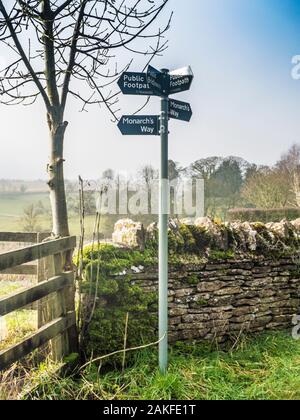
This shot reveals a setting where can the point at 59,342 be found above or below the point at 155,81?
below

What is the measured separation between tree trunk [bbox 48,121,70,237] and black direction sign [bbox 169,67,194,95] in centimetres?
125

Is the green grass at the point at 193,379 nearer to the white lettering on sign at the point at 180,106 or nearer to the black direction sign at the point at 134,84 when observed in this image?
the white lettering on sign at the point at 180,106

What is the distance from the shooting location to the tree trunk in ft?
13.9

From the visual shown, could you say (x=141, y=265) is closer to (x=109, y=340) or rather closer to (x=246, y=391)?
(x=109, y=340)

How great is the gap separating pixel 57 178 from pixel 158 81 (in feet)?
4.80

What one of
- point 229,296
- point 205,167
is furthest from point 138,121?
point 205,167

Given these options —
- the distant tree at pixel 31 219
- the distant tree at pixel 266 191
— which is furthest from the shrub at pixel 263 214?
the distant tree at pixel 31 219

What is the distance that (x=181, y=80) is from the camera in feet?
13.1

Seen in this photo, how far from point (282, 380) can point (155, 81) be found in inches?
127

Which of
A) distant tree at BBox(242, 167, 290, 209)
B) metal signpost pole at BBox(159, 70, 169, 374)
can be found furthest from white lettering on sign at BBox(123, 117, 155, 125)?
distant tree at BBox(242, 167, 290, 209)

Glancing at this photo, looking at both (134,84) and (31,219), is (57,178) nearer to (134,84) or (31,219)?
(134,84)

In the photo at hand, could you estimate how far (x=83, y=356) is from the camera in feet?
14.1

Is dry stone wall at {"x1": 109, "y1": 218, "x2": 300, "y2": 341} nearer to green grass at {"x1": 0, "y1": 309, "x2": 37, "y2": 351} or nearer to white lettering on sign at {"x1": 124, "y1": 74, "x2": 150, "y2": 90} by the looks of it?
green grass at {"x1": 0, "y1": 309, "x2": 37, "y2": 351}
